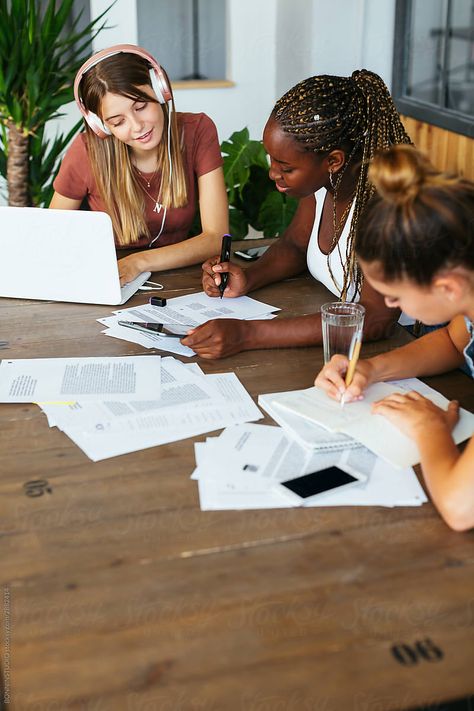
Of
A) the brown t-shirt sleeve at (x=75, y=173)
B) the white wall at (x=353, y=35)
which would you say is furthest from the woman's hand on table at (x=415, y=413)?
the white wall at (x=353, y=35)

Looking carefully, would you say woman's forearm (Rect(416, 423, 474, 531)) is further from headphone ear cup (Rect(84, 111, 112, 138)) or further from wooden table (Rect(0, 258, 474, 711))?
headphone ear cup (Rect(84, 111, 112, 138))

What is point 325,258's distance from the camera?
6.36 feet

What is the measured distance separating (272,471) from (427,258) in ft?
1.25

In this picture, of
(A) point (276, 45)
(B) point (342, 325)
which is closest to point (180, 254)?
(B) point (342, 325)

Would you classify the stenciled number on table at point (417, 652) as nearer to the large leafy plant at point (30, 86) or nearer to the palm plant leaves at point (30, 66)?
the large leafy plant at point (30, 86)

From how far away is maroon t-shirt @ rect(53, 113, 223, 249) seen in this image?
232cm

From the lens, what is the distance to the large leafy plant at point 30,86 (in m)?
3.29

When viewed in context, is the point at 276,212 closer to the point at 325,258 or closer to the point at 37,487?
the point at 325,258

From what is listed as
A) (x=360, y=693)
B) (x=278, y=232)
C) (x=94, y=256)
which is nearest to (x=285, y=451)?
(x=360, y=693)

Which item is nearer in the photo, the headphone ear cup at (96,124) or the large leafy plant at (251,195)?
the headphone ear cup at (96,124)

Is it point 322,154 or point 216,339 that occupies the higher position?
point 322,154

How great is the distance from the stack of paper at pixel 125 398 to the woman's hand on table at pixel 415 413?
0.22 m

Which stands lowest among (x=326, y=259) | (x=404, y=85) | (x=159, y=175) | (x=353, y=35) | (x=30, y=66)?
(x=326, y=259)

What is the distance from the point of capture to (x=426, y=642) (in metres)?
0.87
